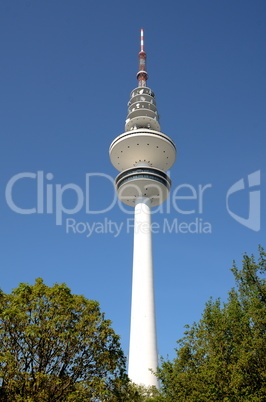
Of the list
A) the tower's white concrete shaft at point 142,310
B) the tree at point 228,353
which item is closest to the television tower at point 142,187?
the tower's white concrete shaft at point 142,310

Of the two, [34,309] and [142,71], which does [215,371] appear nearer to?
[34,309]

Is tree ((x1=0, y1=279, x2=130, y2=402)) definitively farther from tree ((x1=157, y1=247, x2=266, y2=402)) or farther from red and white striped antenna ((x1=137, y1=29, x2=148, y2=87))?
red and white striped antenna ((x1=137, y1=29, x2=148, y2=87))

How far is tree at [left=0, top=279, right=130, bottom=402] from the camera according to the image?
23.1m

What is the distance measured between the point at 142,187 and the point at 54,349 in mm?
49282

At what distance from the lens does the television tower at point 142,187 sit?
58281mm

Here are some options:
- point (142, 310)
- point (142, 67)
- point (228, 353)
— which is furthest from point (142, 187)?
point (228, 353)

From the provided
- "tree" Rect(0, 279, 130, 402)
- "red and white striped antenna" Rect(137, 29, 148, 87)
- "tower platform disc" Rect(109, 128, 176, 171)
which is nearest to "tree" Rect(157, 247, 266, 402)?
"tree" Rect(0, 279, 130, 402)

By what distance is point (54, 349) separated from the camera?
81.7 ft

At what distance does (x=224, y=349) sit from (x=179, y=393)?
425 centimetres

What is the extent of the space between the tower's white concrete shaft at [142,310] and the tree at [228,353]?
93.0 feet

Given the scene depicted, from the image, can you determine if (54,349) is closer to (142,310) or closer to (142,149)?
(142,310)

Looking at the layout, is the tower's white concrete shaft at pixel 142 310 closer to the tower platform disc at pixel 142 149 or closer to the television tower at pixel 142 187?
the television tower at pixel 142 187

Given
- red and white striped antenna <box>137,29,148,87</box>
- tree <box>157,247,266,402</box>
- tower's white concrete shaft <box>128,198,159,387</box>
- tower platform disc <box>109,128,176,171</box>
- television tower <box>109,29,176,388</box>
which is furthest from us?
red and white striped antenna <box>137,29,148,87</box>

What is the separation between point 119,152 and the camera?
244 feet
